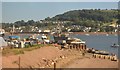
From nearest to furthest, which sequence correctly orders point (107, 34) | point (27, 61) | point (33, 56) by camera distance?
point (27, 61) → point (33, 56) → point (107, 34)

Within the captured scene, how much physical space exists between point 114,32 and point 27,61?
116679mm

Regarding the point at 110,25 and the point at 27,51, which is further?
the point at 110,25

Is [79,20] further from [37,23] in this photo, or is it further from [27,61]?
[27,61]

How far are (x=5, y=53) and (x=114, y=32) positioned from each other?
383 ft

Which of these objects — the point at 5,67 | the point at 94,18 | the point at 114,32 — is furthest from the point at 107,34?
the point at 5,67

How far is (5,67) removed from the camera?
2772 centimetres

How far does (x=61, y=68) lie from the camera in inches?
1227

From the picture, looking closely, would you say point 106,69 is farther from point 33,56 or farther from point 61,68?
point 33,56

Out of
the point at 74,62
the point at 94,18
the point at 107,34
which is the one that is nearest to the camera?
the point at 74,62

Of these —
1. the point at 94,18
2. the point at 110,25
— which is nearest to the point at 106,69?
the point at 110,25

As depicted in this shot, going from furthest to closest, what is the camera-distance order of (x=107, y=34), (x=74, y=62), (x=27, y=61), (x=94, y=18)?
(x=94, y=18)
(x=107, y=34)
(x=74, y=62)
(x=27, y=61)

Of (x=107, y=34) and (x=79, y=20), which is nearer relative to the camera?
(x=107, y=34)

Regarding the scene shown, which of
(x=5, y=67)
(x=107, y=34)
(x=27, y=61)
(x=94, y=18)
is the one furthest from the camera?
(x=94, y=18)

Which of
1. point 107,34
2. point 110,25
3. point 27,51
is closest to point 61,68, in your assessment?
point 27,51
